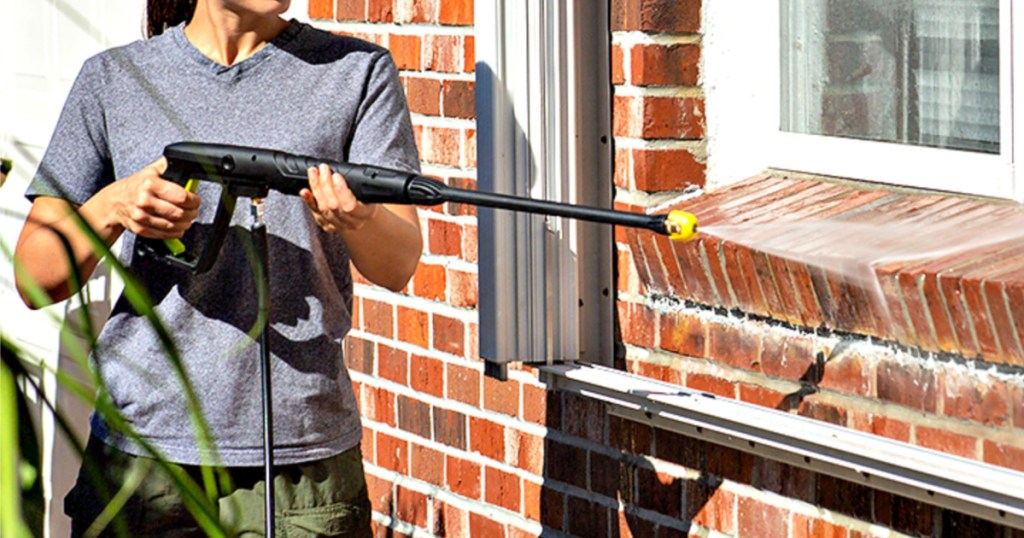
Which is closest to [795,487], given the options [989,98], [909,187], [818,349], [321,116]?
[818,349]

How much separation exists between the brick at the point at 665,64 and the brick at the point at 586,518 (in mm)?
832

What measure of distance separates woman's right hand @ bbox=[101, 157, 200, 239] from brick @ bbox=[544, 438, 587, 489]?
105 centimetres

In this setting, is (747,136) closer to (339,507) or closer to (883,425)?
(883,425)

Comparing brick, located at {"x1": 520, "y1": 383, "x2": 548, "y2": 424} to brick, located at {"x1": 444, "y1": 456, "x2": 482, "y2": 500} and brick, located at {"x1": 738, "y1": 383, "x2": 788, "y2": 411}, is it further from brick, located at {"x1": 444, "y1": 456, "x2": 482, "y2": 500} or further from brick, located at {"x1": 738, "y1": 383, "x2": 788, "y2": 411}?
brick, located at {"x1": 738, "y1": 383, "x2": 788, "y2": 411}

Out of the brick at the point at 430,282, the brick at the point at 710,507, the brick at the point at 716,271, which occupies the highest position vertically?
the brick at the point at 716,271

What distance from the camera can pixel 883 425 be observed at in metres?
2.47

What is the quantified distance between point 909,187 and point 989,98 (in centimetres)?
23

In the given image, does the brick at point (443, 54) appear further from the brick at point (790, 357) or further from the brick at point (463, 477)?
the brick at point (790, 357)

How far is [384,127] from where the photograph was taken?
2562mm

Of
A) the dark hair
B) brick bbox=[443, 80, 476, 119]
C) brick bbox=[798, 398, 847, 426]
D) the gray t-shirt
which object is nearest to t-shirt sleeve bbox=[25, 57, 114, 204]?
the gray t-shirt

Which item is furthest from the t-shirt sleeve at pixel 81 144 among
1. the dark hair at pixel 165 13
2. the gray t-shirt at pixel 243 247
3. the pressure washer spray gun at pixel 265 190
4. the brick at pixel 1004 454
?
the brick at pixel 1004 454

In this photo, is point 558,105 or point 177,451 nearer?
point 177,451

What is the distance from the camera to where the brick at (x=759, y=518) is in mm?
2705

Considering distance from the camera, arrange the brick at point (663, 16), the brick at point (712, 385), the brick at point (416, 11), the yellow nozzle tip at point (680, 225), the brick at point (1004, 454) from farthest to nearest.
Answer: the brick at point (416, 11) < the brick at point (663, 16) < the brick at point (712, 385) < the brick at point (1004, 454) < the yellow nozzle tip at point (680, 225)
